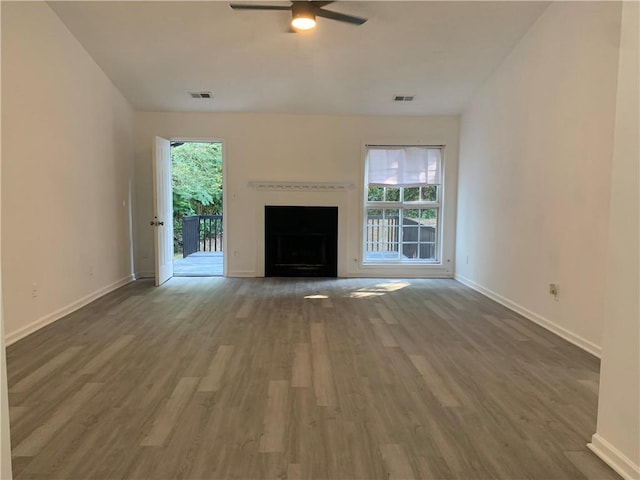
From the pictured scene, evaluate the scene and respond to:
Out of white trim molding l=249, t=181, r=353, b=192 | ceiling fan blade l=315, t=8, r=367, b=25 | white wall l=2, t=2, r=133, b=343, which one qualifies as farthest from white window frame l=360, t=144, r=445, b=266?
white wall l=2, t=2, r=133, b=343

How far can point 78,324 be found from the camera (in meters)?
3.89

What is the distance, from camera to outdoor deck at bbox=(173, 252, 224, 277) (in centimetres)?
685

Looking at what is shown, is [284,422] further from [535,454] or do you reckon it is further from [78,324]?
[78,324]

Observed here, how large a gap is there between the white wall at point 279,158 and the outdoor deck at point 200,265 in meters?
0.54

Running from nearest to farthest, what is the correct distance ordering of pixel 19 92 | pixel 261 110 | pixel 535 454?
1. pixel 535 454
2. pixel 19 92
3. pixel 261 110

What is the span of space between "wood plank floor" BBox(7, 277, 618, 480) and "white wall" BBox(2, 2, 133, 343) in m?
0.43

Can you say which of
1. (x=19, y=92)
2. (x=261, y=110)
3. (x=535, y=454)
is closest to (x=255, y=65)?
(x=261, y=110)

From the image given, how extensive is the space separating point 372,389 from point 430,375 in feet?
1.52

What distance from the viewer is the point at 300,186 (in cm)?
650

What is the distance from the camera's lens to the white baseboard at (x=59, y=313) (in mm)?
3381

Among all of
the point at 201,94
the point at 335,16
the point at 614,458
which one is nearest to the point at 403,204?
the point at 201,94

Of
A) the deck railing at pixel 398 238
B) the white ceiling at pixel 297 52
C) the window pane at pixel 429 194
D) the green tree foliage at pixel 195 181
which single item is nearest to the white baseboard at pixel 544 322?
the deck railing at pixel 398 238

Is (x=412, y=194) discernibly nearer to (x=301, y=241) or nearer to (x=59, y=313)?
(x=301, y=241)

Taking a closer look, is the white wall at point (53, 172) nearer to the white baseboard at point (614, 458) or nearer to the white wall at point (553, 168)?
the white baseboard at point (614, 458)
